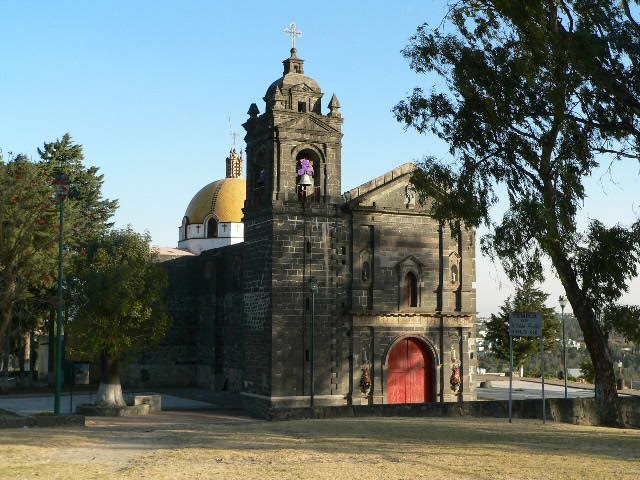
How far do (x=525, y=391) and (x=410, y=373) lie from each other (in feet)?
38.4

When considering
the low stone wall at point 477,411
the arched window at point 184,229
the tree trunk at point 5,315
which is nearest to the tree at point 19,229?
the tree trunk at point 5,315

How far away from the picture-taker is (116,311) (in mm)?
31984

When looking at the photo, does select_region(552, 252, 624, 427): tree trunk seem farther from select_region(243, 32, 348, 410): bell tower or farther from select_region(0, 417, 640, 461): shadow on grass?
select_region(243, 32, 348, 410): bell tower

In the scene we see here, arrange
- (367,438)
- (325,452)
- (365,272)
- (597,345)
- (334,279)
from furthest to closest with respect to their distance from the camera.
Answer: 1. (365,272)
2. (334,279)
3. (597,345)
4. (367,438)
5. (325,452)

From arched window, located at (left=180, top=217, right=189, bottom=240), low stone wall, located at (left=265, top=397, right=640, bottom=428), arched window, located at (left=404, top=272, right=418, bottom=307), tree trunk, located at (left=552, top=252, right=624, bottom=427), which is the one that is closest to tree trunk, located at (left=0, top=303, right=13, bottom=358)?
low stone wall, located at (left=265, top=397, right=640, bottom=428)

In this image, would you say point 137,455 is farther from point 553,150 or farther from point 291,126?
point 291,126

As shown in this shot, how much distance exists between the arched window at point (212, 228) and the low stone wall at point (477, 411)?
3576cm

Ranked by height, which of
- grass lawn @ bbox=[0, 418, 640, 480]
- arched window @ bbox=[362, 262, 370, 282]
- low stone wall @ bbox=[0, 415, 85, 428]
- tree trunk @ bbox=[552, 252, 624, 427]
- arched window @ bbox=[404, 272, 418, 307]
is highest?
arched window @ bbox=[362, 262, 370, 282]

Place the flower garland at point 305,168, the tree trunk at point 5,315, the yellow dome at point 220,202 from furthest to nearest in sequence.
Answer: the yellow dome at point 220,202
the flower garland at point 305,168
the tree trunk at point 5,315

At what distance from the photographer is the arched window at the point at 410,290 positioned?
116 ft

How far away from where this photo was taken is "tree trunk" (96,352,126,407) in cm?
3269

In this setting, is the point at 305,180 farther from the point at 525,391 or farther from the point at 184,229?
the point at 184,229

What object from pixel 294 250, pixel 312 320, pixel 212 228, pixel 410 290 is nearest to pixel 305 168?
pixel 294 250

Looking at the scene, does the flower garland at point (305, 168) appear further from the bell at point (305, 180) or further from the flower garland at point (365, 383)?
the flower garland at point (365, 383)
